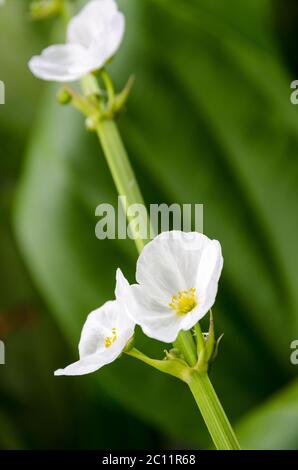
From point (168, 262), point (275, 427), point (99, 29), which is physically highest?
point (99, 29)

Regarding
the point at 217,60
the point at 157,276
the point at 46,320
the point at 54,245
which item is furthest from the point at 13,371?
the point at 157,276

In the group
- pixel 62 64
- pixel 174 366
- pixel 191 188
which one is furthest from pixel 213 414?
pixel 191 188

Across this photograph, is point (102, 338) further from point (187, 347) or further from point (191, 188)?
point (191, 188)

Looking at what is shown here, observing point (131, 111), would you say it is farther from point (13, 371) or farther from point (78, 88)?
point (13, 371)

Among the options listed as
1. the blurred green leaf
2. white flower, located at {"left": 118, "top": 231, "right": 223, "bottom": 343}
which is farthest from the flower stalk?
the blurred green leaf

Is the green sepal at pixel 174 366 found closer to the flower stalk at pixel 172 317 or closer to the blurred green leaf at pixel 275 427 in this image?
the flower stalk at pixel 172 317

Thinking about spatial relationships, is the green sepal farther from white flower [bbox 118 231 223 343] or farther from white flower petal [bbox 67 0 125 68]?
white flower petal [bbox 67 0 125 68]
